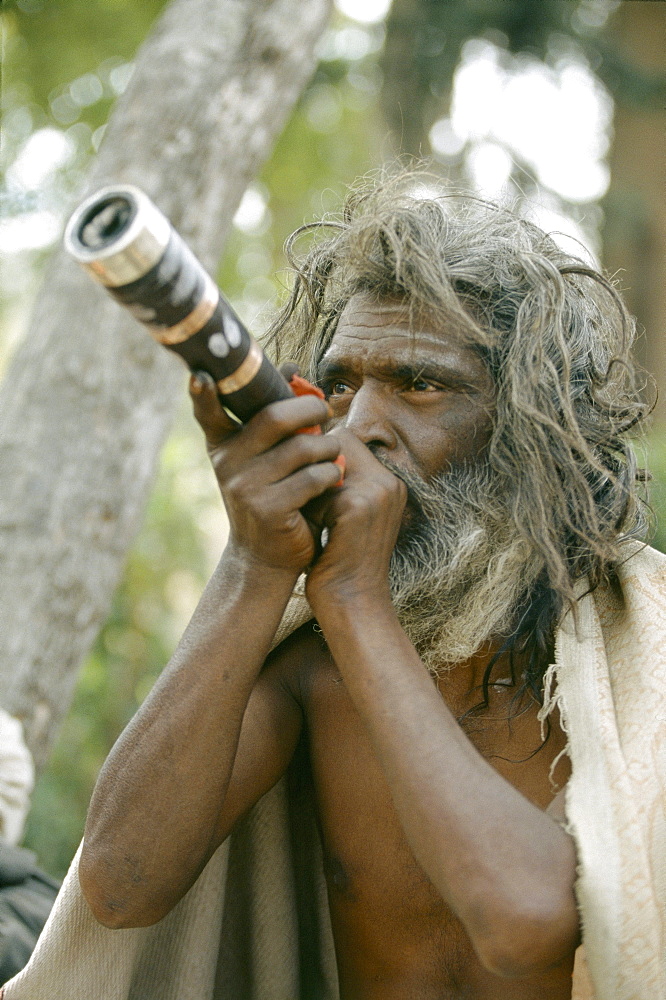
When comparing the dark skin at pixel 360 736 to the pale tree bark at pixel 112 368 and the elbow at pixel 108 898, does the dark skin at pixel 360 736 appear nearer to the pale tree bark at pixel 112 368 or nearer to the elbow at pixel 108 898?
the elbow at pixel 108 898

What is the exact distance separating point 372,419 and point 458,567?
39 centimetres

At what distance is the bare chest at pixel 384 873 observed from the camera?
6.13 ft

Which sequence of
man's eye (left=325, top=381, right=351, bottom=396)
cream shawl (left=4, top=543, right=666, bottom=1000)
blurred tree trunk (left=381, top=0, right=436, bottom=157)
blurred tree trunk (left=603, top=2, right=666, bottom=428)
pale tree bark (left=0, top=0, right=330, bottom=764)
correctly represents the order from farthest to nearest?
blurred tree trunk (left=603, top=2, right=666, bottom=428), blurred tree trunk (left=381, top=0, right=436, bottom=157), pale tree bark (left=0, top=0, right=330, bottom=764), man's eye (left=325, top=381, right=351, bottom=396), cream shawl (left=4, top=543, right=666, bottom=1000)

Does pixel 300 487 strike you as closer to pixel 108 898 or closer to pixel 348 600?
pixel 348 600

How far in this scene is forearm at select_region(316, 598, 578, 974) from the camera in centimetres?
144

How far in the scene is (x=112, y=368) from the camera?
368 centimetres

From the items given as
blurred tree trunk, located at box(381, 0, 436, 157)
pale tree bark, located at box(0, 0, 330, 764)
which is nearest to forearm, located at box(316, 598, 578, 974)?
pale tree bark, located at box(0, 0, 330, 764)

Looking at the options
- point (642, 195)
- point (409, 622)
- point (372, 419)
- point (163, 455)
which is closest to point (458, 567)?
point (409, 622)

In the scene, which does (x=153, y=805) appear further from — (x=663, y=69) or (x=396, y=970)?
(x=663, y=69)

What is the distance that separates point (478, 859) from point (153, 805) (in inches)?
25.3

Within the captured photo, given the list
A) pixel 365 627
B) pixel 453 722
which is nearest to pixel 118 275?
pixel 365 627

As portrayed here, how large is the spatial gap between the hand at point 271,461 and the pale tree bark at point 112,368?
6.94 feet

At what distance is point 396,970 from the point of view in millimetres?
1932

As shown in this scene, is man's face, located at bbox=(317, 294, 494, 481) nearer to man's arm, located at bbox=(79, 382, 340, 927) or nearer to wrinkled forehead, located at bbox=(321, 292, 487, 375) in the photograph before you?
wrinkled forehead, located at bbox=(321, 292, 487, 375)
